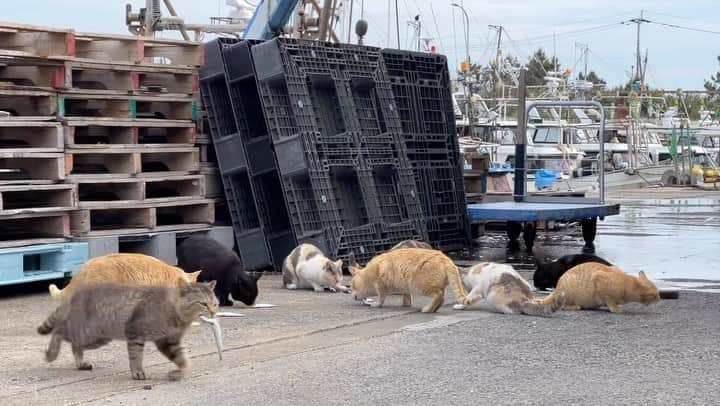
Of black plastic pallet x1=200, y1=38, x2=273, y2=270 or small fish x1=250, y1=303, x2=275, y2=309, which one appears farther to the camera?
black plastic pallet x1=200, y1=38, x2=273, y2=270

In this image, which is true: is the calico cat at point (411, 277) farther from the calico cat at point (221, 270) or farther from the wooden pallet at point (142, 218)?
the wooden pallet at point (142, 218)

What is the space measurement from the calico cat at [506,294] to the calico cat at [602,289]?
0.73ft

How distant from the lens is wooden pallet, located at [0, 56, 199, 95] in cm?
1190

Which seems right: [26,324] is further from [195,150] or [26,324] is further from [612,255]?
[612,255]

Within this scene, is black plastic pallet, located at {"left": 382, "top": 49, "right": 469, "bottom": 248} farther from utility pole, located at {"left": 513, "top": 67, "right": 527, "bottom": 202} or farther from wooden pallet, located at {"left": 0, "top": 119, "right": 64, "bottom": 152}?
wooden pallet, located at {"left": 0, "top": 119, "right": 64, "bottom": 152}

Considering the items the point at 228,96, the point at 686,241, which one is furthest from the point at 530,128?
the point at 228,96

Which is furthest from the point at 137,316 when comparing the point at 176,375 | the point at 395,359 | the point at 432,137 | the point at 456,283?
the point at 432,137

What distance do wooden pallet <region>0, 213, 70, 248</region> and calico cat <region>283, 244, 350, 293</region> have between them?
2463 millimetres

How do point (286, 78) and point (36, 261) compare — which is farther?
point (286, 78)

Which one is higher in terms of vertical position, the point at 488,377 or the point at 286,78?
the point at 286,78

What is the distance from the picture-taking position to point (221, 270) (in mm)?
11156

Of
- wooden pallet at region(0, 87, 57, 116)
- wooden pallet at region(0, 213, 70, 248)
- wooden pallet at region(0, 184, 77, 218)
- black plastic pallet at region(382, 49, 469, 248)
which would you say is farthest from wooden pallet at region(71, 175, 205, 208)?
black plastic pallet at region(382, 49, 469, 248)

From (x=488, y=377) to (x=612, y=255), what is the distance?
1000 centimetres

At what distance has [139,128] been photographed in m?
13.6
